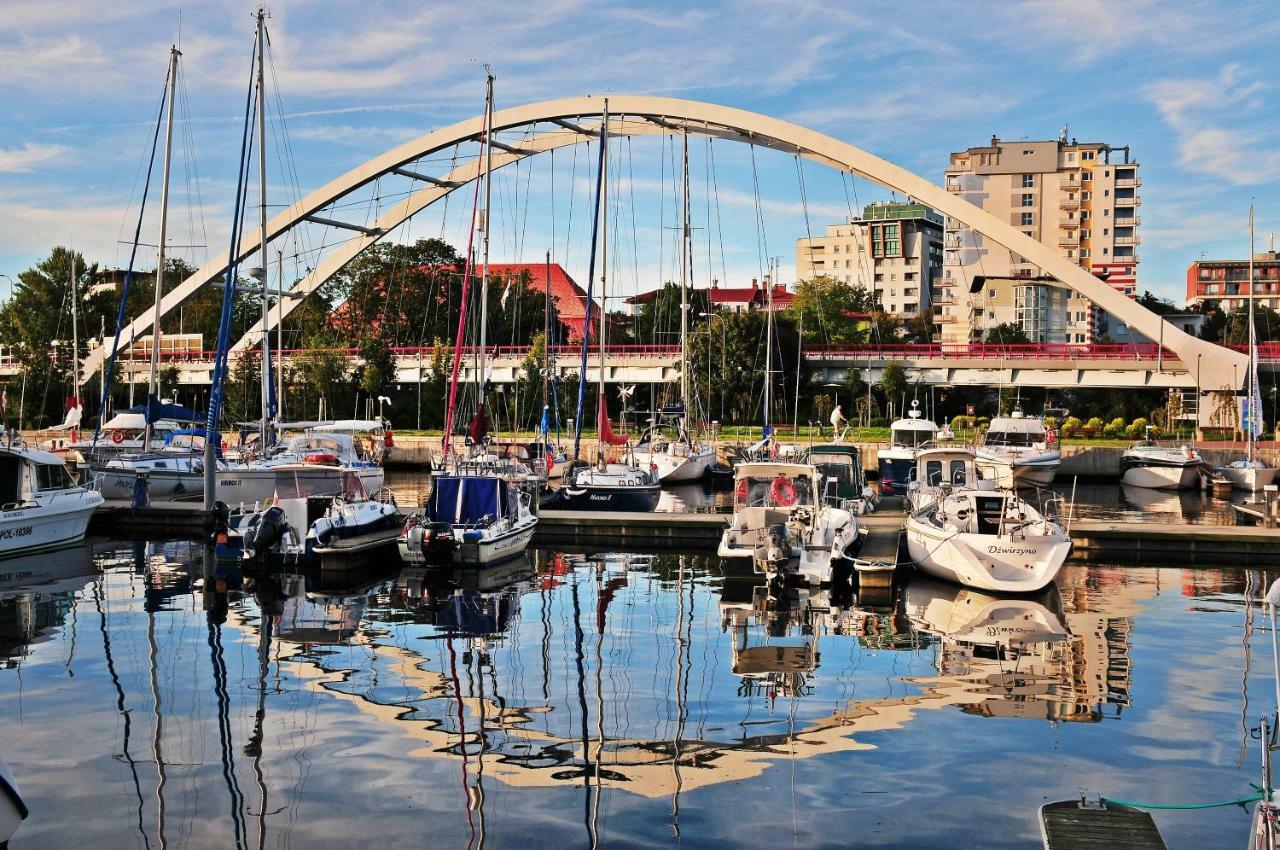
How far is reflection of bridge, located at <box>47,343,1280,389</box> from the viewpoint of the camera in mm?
67625

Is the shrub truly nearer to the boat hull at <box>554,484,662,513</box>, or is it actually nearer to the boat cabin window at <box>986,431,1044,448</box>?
the boat cabin window at <box>986,431,1044,448</box>

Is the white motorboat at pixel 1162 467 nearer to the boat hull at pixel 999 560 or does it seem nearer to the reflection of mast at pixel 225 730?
the boat hull at pixel 999 560

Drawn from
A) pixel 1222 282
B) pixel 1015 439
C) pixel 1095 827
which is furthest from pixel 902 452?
pixel 1222 282

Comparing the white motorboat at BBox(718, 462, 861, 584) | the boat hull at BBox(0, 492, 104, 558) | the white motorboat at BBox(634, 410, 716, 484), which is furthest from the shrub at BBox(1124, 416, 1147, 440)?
the boat hull at BBox(0, 492, 104, 558)

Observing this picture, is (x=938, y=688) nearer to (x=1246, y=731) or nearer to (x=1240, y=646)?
(x=1246, y=731)

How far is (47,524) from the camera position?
2992 centimetres

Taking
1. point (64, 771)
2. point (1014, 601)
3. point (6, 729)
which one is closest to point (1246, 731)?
point (1014, 601)

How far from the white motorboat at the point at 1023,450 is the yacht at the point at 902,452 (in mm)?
2257

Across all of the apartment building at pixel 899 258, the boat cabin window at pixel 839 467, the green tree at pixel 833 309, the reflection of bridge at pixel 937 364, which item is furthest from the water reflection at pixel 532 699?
the apartment building at pixel 899 258

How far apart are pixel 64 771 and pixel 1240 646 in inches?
658

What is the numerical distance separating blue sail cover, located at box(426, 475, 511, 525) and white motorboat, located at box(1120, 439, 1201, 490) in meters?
33.7

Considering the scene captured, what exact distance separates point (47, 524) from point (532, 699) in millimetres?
19029

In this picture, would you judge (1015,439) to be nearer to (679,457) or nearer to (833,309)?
(679,457)

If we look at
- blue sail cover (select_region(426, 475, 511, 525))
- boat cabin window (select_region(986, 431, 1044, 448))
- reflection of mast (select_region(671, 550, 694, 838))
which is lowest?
reflection of mast (select_region(671, 550, 694, 838))
